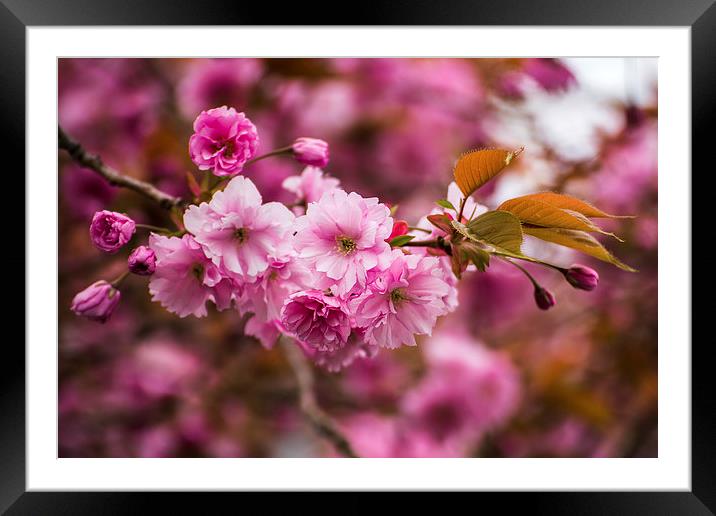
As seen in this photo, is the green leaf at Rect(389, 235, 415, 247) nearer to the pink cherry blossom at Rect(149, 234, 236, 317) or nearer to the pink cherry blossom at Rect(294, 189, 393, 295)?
the pink cherry blossom at Rect(294, 189, 393, 295)

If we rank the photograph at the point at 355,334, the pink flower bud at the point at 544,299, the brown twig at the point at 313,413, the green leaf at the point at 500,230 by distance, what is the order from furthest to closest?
the photograph at the point at 355,334 < the brown twig at the point at 313,413 < the pink flower bud at the point at 544,299 < the green leaf at the point at 500,230

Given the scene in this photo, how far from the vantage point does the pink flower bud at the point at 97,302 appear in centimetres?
57

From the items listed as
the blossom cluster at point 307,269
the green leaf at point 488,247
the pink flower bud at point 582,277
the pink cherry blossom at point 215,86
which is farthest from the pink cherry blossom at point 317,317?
the pink cherry blossom at point 215,86

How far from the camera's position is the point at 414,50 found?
2.23 feet

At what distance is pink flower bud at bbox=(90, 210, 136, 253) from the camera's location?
0.52 m

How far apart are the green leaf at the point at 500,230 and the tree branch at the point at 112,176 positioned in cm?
31

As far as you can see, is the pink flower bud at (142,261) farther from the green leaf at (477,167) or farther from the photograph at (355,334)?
the green leaf at (477,167)

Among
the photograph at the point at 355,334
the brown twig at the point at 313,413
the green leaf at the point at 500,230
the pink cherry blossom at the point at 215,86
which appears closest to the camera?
the green leaf at the point at 500,230

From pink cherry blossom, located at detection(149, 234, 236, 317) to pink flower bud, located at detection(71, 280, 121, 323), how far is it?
49 mm

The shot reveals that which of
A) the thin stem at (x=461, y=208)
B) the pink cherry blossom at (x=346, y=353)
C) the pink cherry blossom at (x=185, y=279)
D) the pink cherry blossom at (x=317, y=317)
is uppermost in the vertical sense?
the thin stem at (x=461, y=208)

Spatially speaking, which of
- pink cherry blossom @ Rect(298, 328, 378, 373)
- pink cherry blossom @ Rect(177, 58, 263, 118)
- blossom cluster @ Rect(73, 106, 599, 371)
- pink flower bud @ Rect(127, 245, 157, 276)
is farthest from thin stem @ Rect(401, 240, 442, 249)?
pink cherry blossom @ Rect(177, 58, 263, 118)

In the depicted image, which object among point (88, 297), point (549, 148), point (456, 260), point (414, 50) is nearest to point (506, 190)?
point (549, 148)

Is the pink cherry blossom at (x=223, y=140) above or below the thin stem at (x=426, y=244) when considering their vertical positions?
above

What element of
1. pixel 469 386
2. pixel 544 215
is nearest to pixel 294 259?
pixel 544 215
